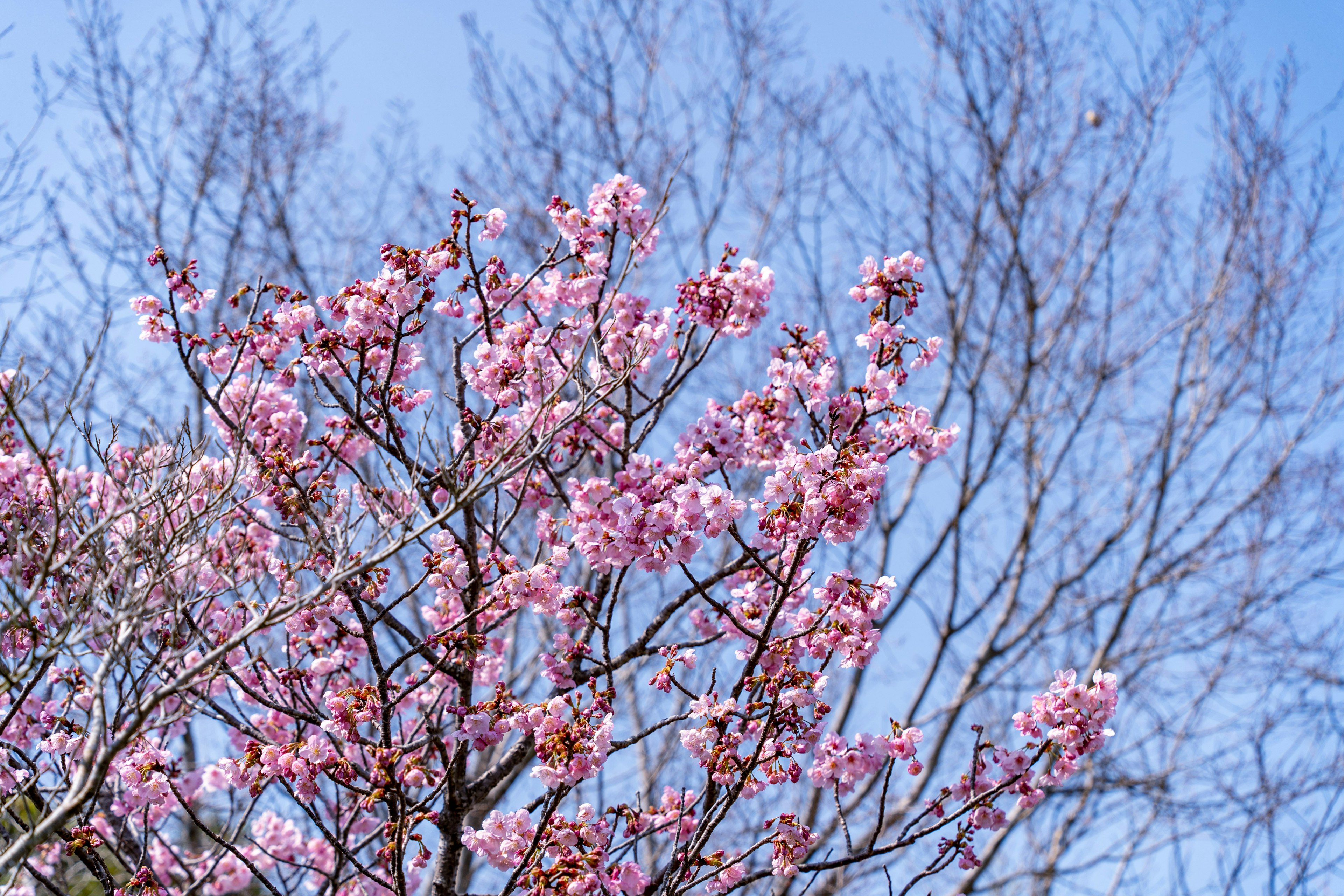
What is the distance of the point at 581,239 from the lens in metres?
4.02

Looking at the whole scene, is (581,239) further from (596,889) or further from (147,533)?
(596,889)

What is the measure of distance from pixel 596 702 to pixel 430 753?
120 cm

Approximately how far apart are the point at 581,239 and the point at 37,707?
279 centimetres

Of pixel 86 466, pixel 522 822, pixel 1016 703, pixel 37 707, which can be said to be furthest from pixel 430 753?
pixel 1016 703

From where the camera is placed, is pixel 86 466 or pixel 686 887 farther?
pixel 86 466

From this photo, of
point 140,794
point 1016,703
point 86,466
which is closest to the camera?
point 140,794

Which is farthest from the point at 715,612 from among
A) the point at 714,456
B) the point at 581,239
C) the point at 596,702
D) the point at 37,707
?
the point at 37,707

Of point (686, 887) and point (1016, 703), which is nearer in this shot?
point (686, 887)

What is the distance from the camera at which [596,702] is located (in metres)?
3.29

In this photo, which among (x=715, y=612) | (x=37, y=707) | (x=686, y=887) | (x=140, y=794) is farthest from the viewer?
(x=715, y=612)

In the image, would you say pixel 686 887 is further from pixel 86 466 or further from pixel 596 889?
pixel 86 466

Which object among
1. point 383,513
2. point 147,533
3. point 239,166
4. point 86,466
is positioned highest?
point 239,166

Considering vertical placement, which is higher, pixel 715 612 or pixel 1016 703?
pixel 1016 703

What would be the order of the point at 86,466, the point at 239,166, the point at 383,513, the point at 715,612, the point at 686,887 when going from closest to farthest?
the point at 686,887
the point at 383,513
the point at 715,612
the point at 86,466
the point at 239,166
